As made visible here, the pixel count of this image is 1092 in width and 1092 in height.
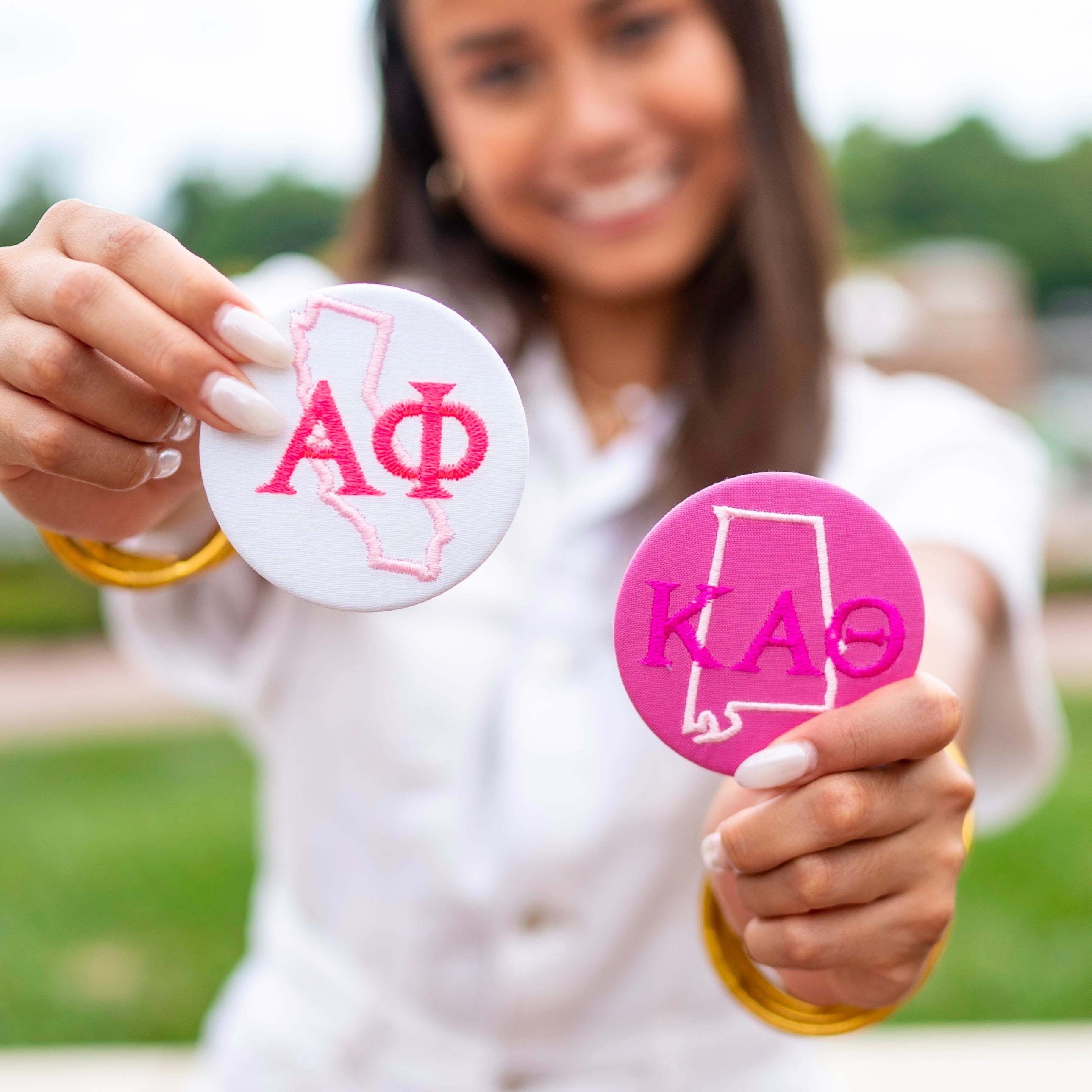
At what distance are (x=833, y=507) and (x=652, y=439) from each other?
2.04 ft

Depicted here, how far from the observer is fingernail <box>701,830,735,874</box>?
0.84 metres

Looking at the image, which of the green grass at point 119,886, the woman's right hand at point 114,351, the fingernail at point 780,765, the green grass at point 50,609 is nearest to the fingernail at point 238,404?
the woman's right hand at point 114,351

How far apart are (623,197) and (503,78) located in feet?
0.66

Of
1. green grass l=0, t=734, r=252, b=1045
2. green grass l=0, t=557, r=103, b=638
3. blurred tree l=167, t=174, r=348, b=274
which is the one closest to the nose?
green grass l=0, t=734, r=252, b=1045

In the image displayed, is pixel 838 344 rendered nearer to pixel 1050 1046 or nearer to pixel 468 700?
pixel 468 700

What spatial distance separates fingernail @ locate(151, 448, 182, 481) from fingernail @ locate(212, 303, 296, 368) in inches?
5.4

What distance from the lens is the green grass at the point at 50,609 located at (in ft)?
23.5

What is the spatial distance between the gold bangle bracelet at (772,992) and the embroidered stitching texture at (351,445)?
14.7 inches

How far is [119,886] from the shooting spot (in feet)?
12.5

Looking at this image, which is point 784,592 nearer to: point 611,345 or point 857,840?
point 857,840

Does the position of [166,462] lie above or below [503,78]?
below

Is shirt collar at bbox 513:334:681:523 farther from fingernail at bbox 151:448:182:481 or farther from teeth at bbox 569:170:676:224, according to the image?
fingernail at bbox 151:448:182:481

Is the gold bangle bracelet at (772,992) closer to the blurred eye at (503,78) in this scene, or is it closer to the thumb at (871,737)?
the thumb at (871,737)

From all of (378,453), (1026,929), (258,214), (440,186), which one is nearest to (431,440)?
(378,453)
